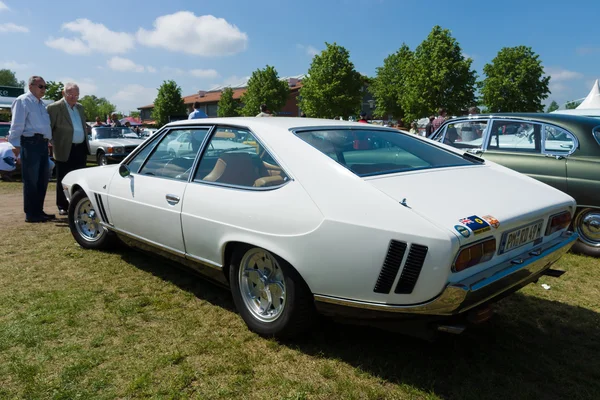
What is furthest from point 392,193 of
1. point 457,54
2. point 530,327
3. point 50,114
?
point 457,54

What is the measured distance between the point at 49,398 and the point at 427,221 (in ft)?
6.67

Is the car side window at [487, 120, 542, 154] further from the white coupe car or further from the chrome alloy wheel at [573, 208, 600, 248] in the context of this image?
the white coupe car

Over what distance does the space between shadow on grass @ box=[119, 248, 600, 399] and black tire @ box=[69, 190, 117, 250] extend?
1.81m

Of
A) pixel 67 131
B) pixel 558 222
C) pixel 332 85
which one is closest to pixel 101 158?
pixel 67 131

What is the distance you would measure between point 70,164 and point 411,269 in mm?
5514

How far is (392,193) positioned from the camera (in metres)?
2.17

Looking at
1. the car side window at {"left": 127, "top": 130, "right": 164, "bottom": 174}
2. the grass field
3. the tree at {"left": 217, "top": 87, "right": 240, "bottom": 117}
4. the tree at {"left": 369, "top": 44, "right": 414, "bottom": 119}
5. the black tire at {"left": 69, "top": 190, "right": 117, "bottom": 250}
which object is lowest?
the grass field

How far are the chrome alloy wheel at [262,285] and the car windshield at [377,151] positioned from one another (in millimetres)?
757

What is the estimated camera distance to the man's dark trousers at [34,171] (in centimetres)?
555

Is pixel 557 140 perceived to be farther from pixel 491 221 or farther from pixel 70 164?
pixel 70 164

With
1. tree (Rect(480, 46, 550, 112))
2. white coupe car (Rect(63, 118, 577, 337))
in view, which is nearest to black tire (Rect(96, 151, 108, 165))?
white coupe car (Rect(63, 118, 577, 337))

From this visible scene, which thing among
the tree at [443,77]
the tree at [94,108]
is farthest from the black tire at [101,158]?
the tree at [94,108]

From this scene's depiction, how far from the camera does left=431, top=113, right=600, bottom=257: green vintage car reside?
448 centimetres

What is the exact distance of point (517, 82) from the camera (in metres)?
38.7
